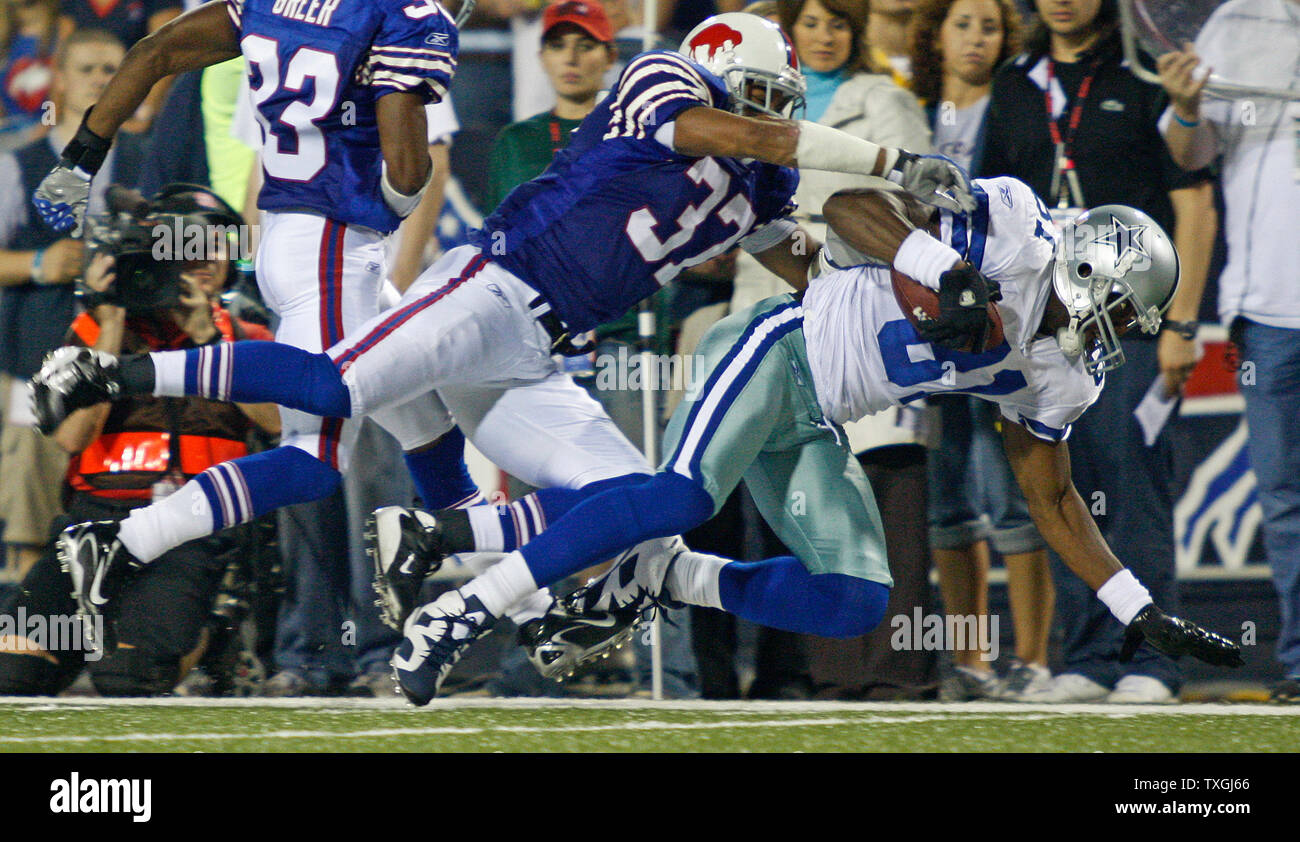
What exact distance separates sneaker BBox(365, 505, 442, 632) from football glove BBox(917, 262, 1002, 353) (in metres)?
1.18

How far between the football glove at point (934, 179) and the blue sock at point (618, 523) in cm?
78

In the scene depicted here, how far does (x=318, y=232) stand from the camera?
12.6ft

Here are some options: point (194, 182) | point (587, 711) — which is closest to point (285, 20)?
point (194, 182)

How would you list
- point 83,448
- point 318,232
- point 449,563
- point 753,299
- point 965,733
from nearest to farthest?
point 965,733, point 318,232, point 83,448, point 753,299, point 449,563

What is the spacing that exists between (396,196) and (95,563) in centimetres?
106

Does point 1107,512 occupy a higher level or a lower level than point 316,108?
lower

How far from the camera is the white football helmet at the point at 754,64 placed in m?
3.80

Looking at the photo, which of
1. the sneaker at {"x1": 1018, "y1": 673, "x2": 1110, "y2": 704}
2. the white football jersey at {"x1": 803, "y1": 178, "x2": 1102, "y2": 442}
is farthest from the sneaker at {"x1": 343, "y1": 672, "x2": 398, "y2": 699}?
the sneaker at {"x1": 1018, "y1": 673, "x2": 1110, "y2": 704}

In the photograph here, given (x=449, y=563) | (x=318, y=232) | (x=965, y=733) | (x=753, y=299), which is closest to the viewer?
(x=965, y=733)

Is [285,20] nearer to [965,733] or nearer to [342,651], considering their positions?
[342,651]

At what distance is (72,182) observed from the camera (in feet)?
13.1

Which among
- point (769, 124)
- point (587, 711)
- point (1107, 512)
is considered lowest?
point (587, 711)

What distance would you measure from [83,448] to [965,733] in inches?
91.8

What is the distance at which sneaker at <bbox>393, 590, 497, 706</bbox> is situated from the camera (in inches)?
141
